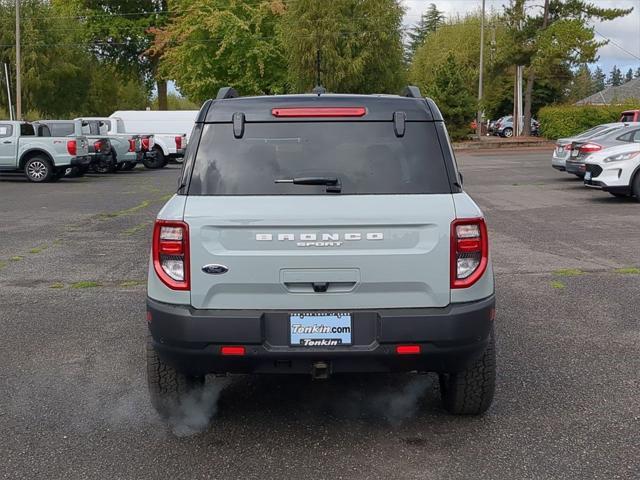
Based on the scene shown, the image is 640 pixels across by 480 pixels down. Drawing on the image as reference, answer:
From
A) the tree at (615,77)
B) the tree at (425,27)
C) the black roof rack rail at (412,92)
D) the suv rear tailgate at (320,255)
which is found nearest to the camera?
the suv rear tailgate at (320,255)

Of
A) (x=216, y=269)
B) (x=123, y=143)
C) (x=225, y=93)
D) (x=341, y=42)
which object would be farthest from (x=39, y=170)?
(x=341, y=42)

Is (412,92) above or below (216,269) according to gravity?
above

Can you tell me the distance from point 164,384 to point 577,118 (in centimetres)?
4252

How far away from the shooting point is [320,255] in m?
3.84

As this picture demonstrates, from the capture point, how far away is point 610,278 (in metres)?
8.56

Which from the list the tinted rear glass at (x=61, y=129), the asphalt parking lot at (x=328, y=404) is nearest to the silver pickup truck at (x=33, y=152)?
the tinted rear glass at (x=61, y=129)

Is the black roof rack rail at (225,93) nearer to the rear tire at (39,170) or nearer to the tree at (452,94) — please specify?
the rear tire at (39,170)

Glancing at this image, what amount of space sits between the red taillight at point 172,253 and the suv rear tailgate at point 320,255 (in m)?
0.04

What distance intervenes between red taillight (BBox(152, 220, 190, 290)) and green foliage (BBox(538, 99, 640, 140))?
42257mm

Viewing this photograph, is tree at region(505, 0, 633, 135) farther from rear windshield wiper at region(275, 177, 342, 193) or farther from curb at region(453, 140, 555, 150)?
rear windshield wiper at region(275, 177, 342, 193)

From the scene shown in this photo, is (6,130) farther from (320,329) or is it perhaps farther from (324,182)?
(320,329)

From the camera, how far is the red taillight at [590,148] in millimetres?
17786

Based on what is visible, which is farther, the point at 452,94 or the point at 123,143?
the point at 452,94

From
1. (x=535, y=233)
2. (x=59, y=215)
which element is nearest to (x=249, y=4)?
(x=59, y=215)
